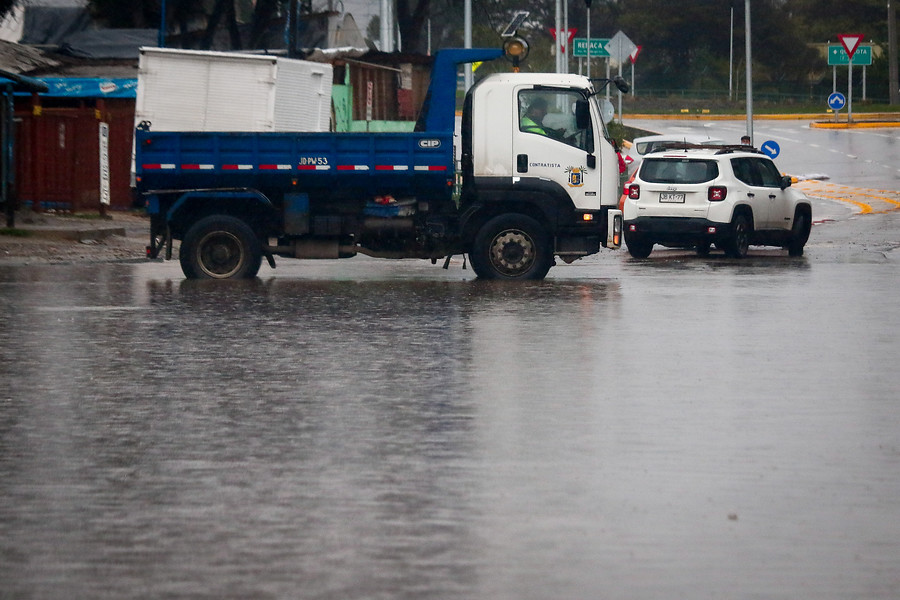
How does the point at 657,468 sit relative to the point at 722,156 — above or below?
below

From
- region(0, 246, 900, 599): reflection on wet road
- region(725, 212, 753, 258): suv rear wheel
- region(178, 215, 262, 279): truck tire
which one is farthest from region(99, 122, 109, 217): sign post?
region(0, 246, 900, 599): reflection on wet road

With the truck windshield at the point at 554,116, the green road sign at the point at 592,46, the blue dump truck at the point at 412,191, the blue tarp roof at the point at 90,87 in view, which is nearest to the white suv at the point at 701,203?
the blue dump truck at the point at 412,191

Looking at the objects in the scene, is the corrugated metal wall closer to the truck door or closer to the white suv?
the white suv

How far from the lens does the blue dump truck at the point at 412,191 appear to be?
19.2 meters

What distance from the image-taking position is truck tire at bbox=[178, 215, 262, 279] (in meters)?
19.5

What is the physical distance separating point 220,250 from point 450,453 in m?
12.0

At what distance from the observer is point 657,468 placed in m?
7.63

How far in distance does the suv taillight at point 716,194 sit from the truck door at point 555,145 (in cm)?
505

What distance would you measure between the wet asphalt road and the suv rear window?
8425 mm

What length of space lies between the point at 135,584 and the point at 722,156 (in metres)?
19.9

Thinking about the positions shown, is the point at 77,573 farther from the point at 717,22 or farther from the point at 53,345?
the point at 717,22

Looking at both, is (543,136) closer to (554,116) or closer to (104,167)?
(554,116)

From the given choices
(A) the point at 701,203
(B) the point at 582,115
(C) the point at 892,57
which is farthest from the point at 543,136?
(C) the point at 892,57

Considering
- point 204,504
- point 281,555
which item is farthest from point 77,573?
point 204,504
